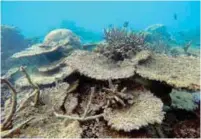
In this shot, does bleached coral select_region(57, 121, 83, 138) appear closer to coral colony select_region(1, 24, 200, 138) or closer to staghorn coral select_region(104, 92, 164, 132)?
coral colony select_region(1, 24, 200, 138)

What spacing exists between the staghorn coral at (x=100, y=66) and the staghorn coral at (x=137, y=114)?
479 millimetres

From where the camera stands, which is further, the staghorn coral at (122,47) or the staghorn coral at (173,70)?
the staghorn coral at (122,47)

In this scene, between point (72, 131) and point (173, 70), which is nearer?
point (72, 131)

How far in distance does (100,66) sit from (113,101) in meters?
0.93

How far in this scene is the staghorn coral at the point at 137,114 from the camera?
3.11 metres

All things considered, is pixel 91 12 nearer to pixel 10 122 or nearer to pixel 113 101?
pixel 113 101

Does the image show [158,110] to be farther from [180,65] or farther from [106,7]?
[106,7]

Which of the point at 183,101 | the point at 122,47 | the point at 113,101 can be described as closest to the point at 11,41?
the point at 122,47

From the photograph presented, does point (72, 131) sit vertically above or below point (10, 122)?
below

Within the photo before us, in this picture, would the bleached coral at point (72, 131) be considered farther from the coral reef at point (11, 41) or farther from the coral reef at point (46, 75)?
the coral reef at point (11, 41)

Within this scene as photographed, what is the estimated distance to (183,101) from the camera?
4.54 m

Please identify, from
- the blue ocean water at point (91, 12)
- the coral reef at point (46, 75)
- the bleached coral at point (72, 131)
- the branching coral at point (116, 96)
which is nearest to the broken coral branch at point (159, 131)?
the branching coral at point (116, 96)

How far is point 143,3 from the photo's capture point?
150750 mm

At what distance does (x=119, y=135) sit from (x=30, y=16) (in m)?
122
